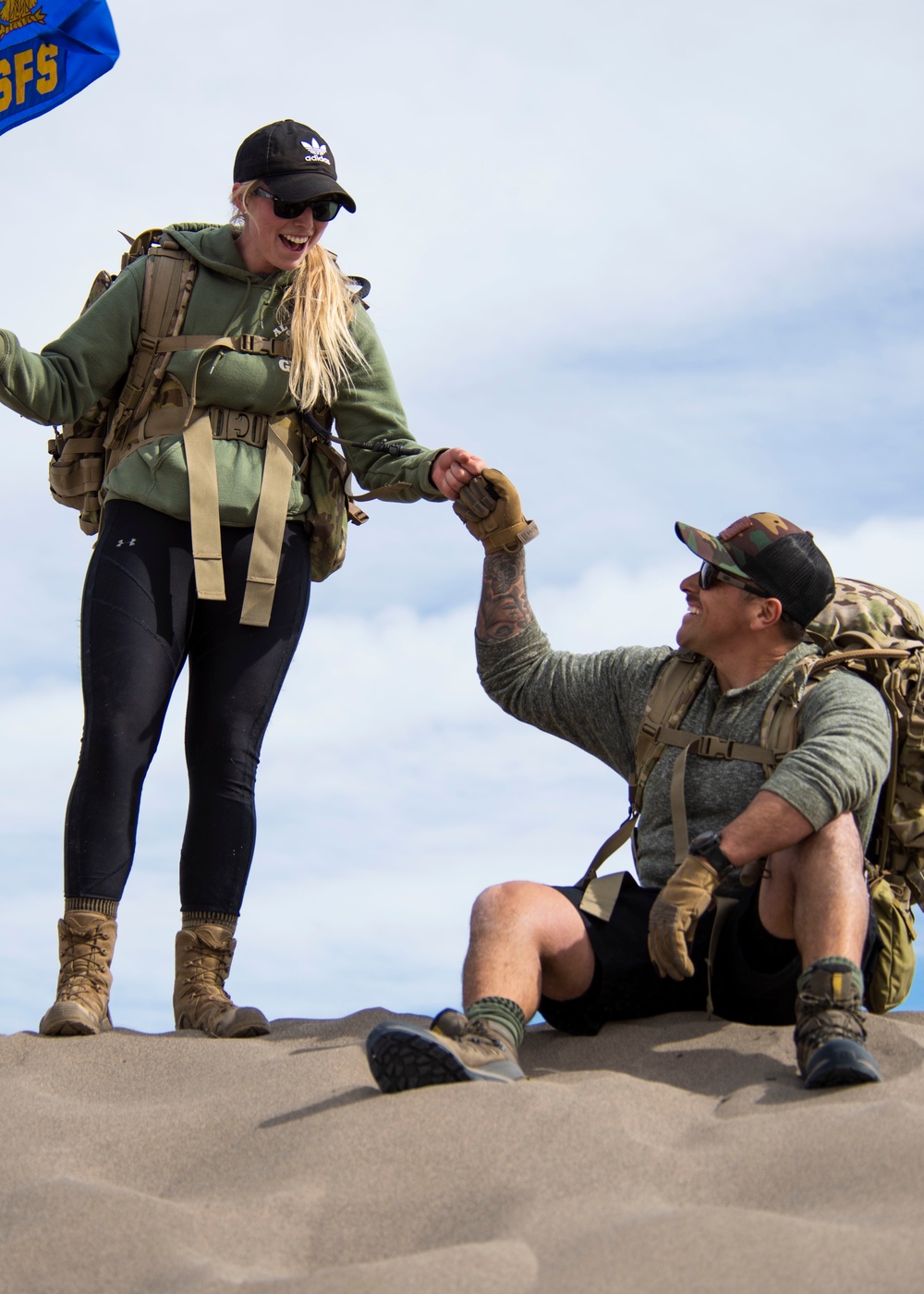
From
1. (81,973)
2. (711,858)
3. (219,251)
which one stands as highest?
(219,251)

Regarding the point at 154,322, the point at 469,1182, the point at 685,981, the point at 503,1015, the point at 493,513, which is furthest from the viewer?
the point at 493,513

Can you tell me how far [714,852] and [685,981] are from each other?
2.24ft

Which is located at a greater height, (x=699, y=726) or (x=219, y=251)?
(x=219, y=251)

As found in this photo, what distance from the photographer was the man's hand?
12.6ft

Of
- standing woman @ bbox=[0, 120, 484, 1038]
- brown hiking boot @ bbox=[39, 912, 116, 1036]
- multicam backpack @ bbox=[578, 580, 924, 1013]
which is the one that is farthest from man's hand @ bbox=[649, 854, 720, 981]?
brown hiking boot @ bbox=[39, 912, 116, 1036]

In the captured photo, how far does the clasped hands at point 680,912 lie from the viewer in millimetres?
3828

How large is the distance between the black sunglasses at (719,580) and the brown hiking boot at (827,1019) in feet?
4.32

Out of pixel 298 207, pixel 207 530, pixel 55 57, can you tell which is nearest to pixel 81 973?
pixel 207 530

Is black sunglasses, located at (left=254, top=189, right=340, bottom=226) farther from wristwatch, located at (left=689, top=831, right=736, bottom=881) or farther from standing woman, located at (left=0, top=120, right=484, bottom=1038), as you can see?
wristwatch, located at (left=689, top=831, right=736, bottom=881)

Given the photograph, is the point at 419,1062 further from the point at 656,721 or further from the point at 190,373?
the point at 190,373

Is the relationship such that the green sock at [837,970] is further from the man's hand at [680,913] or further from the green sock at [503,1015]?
the green sock at [503,1015]

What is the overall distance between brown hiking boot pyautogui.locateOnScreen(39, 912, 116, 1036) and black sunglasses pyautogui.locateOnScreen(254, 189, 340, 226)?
2311mm

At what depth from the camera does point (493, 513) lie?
5125mm

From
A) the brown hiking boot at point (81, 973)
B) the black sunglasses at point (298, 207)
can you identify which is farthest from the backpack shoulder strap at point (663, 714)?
the black sunglasses at point (298, 207)
